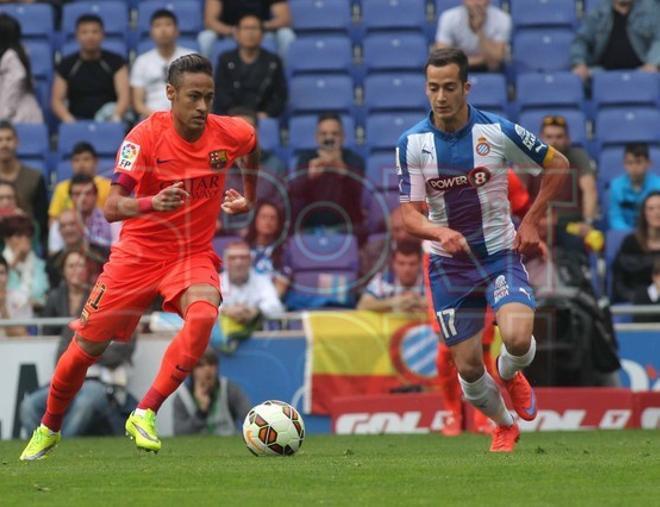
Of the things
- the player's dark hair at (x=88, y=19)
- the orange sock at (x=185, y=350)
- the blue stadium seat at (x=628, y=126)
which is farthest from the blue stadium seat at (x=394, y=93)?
the orange sock at (x=185, y=350)

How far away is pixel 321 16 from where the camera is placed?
1916 cm

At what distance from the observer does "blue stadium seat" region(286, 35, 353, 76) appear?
60.4 ft

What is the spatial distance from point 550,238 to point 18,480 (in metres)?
7.65

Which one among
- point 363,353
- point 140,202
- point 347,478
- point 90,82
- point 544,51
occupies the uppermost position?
point 544,51

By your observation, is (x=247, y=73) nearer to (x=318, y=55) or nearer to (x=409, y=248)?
(x=318, y=55)

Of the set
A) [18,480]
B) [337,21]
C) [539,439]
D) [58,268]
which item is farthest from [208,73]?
[337,21]

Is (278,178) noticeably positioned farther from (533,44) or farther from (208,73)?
(208,73)

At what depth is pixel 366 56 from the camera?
1875 cm

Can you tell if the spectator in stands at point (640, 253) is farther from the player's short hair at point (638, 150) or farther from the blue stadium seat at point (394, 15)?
the blue stadium seat at point (394, 15)

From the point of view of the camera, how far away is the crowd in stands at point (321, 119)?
14922 millimetres

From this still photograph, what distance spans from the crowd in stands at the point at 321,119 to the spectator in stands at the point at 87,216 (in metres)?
0.01

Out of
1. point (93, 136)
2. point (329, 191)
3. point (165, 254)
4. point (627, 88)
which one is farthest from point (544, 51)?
point (165, 254)

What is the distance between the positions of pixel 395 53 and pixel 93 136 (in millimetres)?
3767

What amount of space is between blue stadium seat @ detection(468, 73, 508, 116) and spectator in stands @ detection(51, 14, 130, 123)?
3.89m
